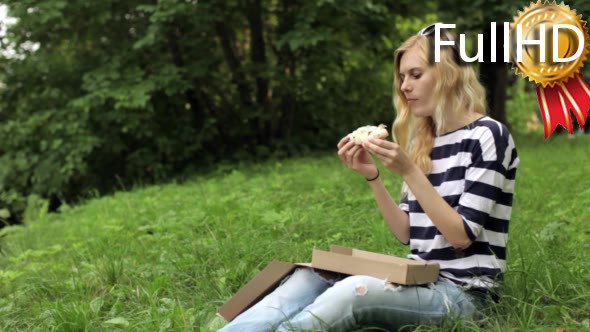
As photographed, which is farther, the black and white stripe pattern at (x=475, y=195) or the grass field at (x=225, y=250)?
the grass field at (x=225, y=250)

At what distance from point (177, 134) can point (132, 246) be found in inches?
200

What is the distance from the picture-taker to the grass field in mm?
2785

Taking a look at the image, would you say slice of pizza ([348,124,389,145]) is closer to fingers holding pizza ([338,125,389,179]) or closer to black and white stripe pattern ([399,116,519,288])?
fingers holding pizza ([338,125,389,179])

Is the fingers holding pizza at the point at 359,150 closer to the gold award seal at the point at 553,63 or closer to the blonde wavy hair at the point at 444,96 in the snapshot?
the blonde wavy hair at the point at 444,96

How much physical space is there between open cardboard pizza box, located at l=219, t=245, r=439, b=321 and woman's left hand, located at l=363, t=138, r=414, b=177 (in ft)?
0.99

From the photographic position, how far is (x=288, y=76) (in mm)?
9273

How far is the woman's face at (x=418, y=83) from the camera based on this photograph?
8.15 feet

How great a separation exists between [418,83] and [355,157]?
339mm

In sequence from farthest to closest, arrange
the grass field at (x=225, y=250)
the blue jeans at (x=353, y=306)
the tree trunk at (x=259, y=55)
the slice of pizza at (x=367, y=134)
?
the tree trunk at (x=259, y=55) < the grass field at (x=225, y=250) < the slice of pizza at (x=367, y=134) < the blue jeans at (x=353, y=306)

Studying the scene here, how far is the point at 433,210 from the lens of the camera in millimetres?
2271

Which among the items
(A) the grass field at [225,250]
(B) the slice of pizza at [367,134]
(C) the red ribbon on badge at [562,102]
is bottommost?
(A) the grass field at [225,250]

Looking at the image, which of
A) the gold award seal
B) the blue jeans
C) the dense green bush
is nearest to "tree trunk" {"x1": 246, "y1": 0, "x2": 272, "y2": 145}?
the dense green bush

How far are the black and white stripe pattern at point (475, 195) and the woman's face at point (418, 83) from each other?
125 mm

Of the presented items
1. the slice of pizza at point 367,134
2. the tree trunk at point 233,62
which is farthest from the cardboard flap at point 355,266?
the tree trunk at point 233,62
